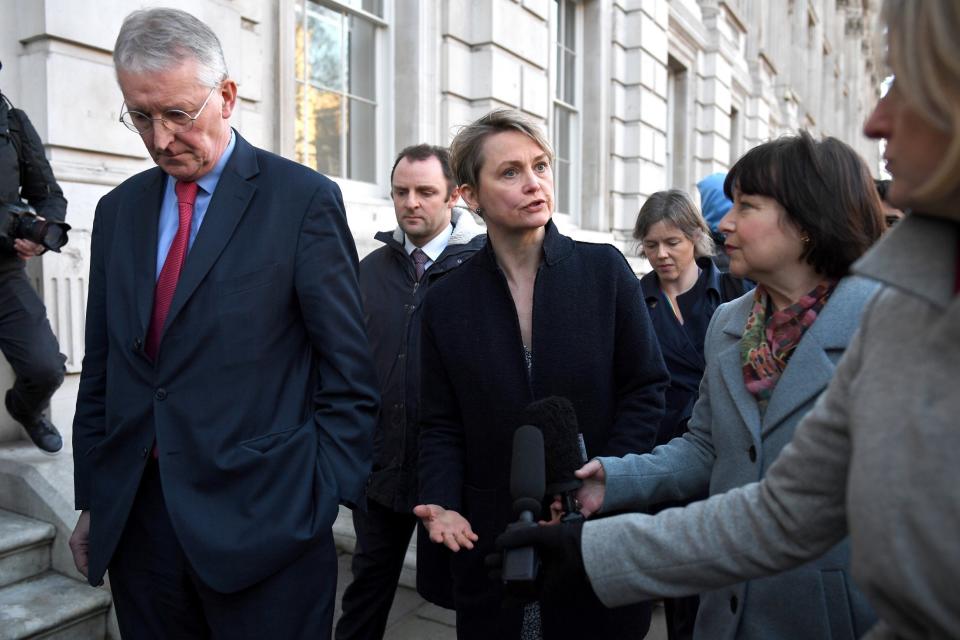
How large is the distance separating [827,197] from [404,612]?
297cm

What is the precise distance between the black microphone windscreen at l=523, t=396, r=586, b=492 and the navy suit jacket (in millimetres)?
605

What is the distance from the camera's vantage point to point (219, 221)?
190cm

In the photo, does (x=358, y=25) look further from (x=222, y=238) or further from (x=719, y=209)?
(x=222, y=238)

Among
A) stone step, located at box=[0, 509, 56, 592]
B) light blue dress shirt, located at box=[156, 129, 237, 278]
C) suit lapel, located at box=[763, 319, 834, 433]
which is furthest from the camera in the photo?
stone step, located at box=[0, 509, 56, 592]

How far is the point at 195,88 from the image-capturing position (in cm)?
189

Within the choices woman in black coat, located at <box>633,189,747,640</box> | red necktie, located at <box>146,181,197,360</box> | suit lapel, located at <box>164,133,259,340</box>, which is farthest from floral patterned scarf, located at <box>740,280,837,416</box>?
woman in black coat, located at <box>633,189,747,640</box>

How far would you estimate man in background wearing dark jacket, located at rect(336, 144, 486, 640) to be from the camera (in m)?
3.10

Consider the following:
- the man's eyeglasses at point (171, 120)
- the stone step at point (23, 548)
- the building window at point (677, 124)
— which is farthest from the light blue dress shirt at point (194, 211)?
the building window at point (677, 124)

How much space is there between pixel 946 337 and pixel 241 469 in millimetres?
1496

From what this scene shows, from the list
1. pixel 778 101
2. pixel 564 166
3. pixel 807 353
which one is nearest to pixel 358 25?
pixel 564 166

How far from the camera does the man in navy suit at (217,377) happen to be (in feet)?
6.03

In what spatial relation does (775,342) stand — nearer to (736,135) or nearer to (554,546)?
(554,546)

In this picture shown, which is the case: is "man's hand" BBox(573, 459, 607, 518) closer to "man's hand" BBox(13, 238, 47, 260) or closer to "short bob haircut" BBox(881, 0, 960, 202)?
"short bob haircut" BBox(881, 0, 960, 202)

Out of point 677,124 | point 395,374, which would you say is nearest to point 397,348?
point 395,374
